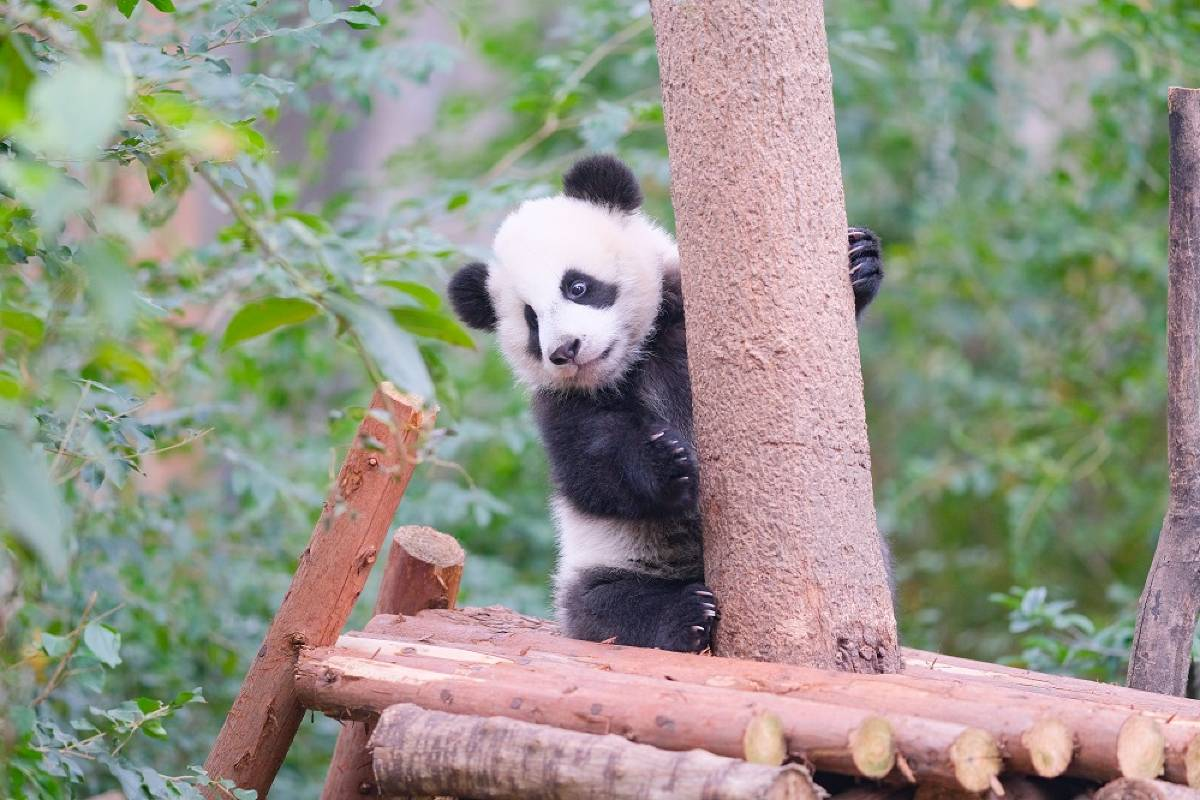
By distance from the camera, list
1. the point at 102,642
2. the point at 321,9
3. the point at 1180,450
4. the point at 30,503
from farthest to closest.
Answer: the point at 1180,450, the point at 321,9, the point at 102,642, the point at 30,503

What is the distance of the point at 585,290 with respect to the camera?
334 centimetres

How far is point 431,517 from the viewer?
4.64 meters

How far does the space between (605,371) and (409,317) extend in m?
1.56

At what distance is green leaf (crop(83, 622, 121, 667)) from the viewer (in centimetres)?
227

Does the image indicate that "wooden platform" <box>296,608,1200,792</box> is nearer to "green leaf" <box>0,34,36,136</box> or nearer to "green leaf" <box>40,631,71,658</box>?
"green leaf" <box>40,631,71,658</box>

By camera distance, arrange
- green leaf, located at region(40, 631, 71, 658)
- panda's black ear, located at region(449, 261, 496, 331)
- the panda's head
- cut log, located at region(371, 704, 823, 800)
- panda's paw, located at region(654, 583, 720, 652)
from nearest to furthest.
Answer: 1. cut log, located at region(371, 704, 823, 800)
2. green leaf, located at region(40, 631, 71, 658)
3. panda's paw, located at region(654, 583, 720, 652)
4. the panda's head
5. panda's black ear, located at region(449, 261, 496, 331)

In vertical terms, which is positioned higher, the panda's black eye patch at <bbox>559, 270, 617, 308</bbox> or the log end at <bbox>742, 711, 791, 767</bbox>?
the log end at <bbox>742, 711, 791, 767</bbox>

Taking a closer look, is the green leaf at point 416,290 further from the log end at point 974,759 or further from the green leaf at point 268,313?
the log end at point 974,759

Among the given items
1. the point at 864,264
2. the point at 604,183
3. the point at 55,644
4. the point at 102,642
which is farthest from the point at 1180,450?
the point at 55,644

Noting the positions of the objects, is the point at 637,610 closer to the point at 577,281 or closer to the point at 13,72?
the point at 577,281

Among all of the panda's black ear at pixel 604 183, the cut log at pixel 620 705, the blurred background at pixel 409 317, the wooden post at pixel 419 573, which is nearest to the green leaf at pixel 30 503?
the blurred background at pixel 409 317

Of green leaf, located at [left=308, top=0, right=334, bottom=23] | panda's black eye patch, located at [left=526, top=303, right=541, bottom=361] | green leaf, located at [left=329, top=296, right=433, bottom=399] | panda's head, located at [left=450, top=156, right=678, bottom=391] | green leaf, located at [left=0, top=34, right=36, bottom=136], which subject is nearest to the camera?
green leaf, located at [left=0, top=34, right=36, bottom=136]

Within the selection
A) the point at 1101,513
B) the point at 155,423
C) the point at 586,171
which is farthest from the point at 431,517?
the point at 1101,513

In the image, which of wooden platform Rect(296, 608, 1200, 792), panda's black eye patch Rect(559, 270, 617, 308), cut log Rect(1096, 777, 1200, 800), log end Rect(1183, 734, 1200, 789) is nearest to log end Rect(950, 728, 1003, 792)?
wooden platform Rect(296, 608, 1200, 792)
